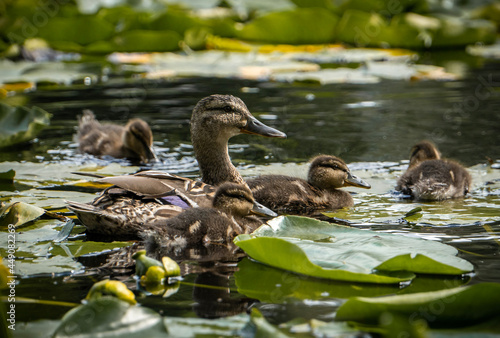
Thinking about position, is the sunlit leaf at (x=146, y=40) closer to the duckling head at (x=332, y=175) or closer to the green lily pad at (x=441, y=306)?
the duckling head at (x=332, y=175)

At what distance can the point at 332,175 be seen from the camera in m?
5.12

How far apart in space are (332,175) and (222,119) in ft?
2.81

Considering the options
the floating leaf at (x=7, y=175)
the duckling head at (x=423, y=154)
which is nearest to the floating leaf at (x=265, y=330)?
the floating leaf at (x=7, y=175)

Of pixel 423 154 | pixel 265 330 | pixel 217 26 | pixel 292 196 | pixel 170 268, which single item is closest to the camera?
pixel 265 330

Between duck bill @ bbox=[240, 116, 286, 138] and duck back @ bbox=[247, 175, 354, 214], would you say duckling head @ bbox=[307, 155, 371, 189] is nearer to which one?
duck back @ bbox=[247, 175, 354, 214]

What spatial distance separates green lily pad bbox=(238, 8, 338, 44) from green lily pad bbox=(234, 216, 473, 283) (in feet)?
27.5

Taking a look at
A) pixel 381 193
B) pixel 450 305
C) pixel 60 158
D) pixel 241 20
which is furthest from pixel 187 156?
pixel 241 20

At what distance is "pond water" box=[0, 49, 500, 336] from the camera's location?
3.23 m

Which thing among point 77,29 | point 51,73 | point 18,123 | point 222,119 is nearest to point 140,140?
point 18,123

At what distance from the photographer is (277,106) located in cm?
883

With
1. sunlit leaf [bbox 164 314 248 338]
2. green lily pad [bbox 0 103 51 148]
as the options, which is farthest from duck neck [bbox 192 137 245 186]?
sunlit leaf [bbox 164 314 248 338]

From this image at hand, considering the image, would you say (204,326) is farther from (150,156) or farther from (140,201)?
(150,156)

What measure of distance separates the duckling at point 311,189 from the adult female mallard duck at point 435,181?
0.95 feet

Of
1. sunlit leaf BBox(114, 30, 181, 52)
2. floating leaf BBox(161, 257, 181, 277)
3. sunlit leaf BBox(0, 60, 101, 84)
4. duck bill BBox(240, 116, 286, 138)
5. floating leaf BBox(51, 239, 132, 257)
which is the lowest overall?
floating leaf BBox(51, 239, 132, 257)
